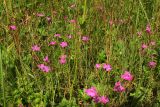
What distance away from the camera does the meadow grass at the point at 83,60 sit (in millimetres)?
1950

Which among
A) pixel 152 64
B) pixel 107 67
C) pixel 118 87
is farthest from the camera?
pixel 152 64

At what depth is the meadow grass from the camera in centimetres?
195

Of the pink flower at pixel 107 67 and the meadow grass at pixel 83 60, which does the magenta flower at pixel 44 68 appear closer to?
the meadow grass at pixel 83 60

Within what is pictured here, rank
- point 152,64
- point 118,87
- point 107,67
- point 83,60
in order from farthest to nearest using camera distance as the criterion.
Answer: point 83,60 < point 152,64 < point 107,67 < point 118,87

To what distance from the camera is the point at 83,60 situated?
7.68ft

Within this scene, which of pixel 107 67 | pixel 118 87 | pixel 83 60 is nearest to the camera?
pixel 118 87

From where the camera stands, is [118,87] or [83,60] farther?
[83,60]

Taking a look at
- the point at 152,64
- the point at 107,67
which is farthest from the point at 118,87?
the point at 152,64

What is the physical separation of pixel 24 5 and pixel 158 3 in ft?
4.35

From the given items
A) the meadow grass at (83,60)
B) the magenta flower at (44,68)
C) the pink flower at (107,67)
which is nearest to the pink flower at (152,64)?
the meadow grass at (83,60)

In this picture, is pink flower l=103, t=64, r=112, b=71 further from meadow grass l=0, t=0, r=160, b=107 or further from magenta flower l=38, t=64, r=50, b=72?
magenta flower l=38, t=64, r=50, b=72

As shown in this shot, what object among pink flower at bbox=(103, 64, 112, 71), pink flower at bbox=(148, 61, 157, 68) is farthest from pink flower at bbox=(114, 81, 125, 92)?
pink flower at bbox=(148, 61, 157, 68)

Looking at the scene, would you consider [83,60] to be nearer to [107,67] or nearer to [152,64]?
[107,67]

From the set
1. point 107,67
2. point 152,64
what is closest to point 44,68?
point 107,67
